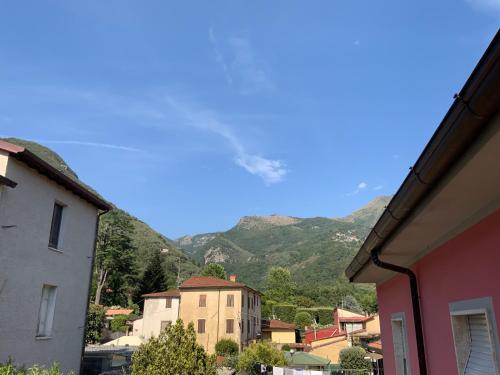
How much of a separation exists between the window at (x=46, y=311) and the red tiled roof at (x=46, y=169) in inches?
115

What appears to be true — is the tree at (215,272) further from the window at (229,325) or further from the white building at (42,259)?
the white building at (42,259)

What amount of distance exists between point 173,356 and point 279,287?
7211 cm

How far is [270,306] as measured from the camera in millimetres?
65438

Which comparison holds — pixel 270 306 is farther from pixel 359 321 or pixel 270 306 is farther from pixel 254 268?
pixel 254 268

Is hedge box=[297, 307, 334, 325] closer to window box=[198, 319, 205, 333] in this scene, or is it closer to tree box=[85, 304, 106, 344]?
window box=[198, 319, 205, 333]

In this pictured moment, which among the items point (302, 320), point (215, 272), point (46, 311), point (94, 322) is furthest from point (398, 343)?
point (215, 272)

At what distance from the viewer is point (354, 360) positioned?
2797 cm

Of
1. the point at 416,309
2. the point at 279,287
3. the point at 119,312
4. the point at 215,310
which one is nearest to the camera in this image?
the point at 416,309

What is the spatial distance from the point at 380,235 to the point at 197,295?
3812cm

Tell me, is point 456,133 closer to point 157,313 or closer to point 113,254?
point 157,313

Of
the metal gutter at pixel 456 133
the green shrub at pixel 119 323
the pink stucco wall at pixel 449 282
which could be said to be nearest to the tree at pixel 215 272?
the green shrub at pixel 119 323

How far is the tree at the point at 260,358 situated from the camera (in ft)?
76.3

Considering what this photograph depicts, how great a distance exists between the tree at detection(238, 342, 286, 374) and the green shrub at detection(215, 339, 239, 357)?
12006 mm

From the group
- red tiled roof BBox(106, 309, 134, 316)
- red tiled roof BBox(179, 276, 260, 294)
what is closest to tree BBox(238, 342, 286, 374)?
red tiled roof BBox(179, 276, 260, 294)
